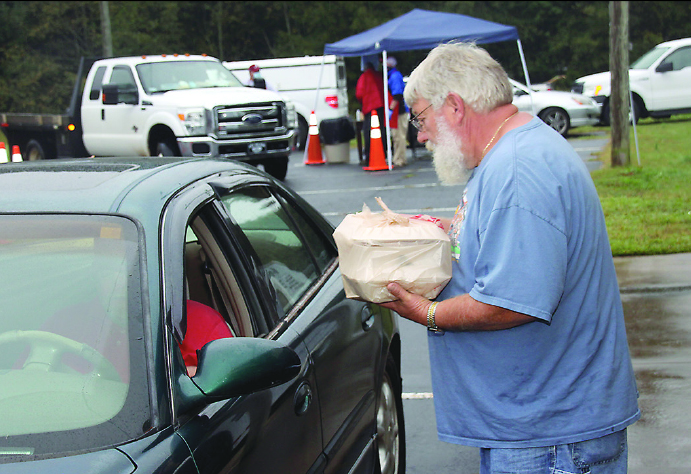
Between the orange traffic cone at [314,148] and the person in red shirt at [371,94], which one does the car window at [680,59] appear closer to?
the person in red shirt at [371,94]

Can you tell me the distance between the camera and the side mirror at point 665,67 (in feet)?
66.1

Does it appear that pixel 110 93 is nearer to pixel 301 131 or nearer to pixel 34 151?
pixel 34 151

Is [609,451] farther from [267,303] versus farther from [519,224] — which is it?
[267,303]

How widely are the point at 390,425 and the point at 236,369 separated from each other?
169cm

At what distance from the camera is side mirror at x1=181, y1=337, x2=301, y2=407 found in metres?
1.92

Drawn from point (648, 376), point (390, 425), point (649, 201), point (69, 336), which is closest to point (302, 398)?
point (69, 336)

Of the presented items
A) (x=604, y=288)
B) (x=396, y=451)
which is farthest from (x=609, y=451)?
(x=396, y=451)

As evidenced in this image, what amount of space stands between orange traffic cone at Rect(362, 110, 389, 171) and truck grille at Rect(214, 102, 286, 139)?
1777 mm

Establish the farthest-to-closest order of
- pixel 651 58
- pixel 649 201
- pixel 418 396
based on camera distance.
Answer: pixel 651 58, pixel 649 201, pixel 418 396

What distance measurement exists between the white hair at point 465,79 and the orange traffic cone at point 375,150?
12169 millimetres

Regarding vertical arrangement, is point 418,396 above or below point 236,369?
below

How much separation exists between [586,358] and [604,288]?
19 centimetres

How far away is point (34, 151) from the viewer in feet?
51.0

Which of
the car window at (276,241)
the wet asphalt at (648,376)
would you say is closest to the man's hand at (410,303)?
the car window at (276,241)
